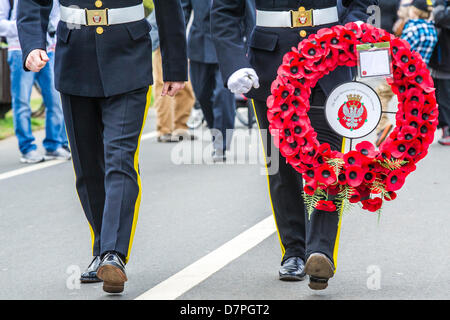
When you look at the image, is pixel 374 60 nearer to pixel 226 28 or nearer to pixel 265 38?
pixel 265 38

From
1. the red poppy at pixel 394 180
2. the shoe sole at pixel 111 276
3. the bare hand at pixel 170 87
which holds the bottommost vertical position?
the shoe sole at pixel 111 276

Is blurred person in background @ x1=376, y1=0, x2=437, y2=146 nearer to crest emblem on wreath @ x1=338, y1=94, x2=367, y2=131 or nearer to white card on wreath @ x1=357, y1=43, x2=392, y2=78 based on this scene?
crest emblem on wreath @ x1=338, y1=94, x2=367, y2=131

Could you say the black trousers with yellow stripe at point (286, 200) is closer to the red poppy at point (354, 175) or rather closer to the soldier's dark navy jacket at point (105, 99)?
the red poppy at point (354, 175)

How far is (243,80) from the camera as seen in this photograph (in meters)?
4.86

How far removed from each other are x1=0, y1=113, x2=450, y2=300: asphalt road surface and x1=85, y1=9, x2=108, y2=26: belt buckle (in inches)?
52.2

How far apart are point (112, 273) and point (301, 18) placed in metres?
1.57

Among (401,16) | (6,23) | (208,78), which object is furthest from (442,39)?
(6,23)

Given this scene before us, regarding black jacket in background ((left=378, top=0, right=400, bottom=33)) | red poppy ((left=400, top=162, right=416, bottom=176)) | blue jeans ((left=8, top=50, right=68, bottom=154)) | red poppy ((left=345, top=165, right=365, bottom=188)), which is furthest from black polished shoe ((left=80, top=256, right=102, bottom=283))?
black jacket in background ((left=378, top=0, right=400, bottom=33))

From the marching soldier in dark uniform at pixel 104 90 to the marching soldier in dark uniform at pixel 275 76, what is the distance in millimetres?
392

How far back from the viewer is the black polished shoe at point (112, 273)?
15.6ft

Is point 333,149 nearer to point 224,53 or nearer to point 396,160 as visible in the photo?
point 396,160

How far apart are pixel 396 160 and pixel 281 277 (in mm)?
960

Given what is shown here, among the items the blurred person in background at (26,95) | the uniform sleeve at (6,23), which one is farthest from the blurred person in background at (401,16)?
the uniform sleeve at (6,23)

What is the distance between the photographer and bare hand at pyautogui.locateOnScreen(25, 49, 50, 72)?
503 cm
